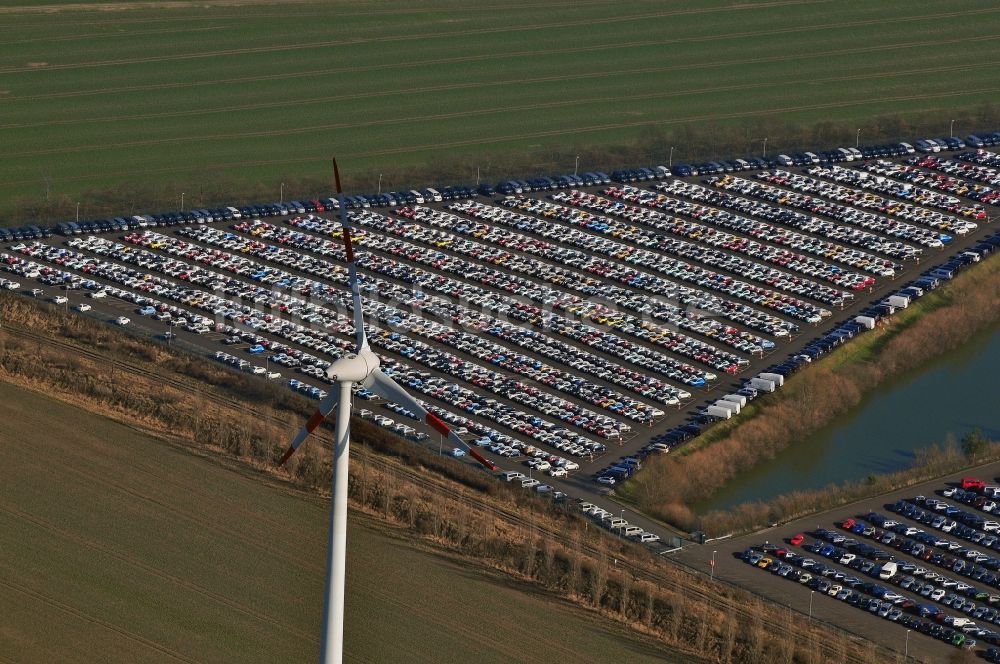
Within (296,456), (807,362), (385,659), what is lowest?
(385,659)

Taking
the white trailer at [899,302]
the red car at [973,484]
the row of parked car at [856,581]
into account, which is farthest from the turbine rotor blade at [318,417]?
the white trailer at [899,302]

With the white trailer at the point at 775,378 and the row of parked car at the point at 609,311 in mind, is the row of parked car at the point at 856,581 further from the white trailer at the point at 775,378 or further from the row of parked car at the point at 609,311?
the row of parked car at the point at 609,311

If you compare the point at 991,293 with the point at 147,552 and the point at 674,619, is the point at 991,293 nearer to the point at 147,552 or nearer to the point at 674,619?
the point at 674,619

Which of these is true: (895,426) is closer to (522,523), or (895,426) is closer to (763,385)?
(763,385)

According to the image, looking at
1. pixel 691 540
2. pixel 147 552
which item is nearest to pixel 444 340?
pixel 691 540

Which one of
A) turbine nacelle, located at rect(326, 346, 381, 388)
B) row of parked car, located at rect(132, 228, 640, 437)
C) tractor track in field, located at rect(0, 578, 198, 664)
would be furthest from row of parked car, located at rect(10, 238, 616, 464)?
turbine nacelle, located at rect(326, 346, 381, 388)
